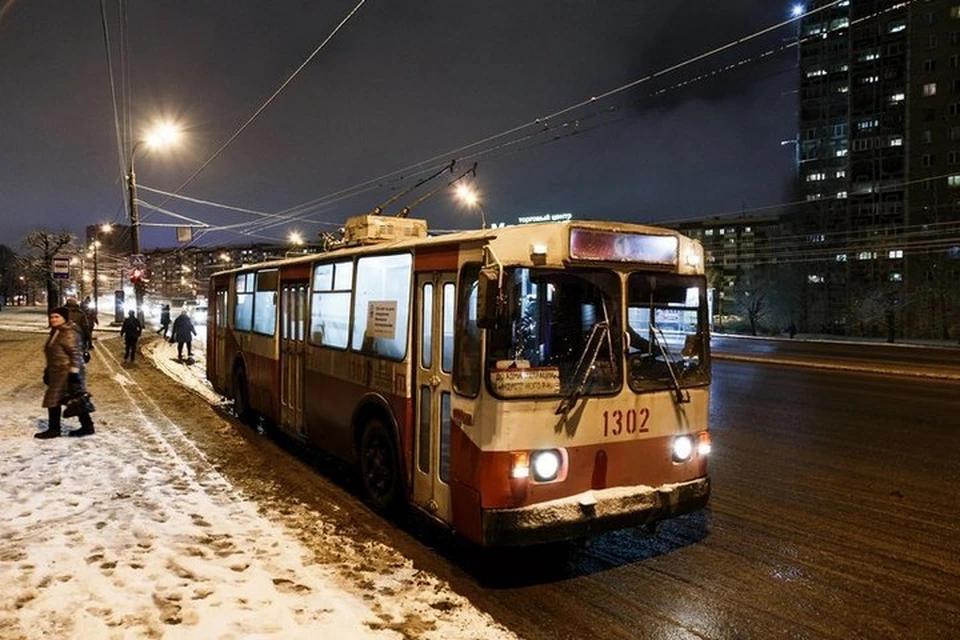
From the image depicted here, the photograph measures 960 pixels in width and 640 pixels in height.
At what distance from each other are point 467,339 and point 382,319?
1778 mm

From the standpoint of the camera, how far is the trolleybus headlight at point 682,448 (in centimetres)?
583

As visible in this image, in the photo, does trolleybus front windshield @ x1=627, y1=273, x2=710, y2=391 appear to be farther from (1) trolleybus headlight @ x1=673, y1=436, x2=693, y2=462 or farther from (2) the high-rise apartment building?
(2) the high-rise apartment building

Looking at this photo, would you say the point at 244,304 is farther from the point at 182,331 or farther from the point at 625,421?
the point at 182,331

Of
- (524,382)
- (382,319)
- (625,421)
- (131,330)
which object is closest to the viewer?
(524,382)

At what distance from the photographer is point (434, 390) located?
5922 mm

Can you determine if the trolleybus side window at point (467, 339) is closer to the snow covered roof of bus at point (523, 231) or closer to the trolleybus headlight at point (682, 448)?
the snow covered roof of bus at point (523, 231)

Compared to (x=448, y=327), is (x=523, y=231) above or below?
above

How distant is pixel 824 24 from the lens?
8488cm

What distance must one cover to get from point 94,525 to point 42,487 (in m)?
1.62

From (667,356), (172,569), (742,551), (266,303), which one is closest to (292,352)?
(266,303)

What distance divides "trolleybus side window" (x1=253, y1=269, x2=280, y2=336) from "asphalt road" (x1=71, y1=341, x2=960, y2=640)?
5.56ft

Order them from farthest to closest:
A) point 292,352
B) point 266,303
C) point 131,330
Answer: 1. point 131,330
2. point 266,303
3. point 292,352

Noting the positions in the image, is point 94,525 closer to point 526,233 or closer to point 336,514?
point 336,514

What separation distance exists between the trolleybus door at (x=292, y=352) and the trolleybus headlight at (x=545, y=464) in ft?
15.8
